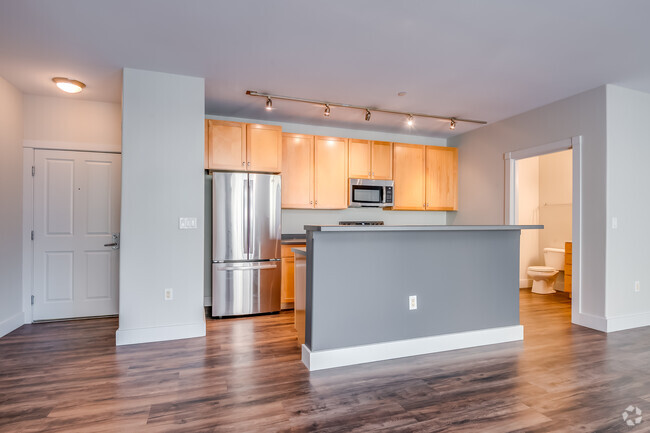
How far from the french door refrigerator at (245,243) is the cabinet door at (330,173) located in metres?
0.75

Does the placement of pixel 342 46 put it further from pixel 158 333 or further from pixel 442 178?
pixel 442 178

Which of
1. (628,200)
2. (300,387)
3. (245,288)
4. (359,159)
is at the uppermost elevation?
(359,159)

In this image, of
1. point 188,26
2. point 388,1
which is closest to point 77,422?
point 188,26

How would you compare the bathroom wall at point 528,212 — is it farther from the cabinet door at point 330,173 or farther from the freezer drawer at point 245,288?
the freezer drawer at point 245,288

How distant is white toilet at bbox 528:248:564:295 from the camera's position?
5359 mm

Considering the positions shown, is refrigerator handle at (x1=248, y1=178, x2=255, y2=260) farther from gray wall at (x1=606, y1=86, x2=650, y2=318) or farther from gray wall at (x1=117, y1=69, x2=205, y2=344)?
gray wall at (x1=606, y1=86, x2=650, y2=318)

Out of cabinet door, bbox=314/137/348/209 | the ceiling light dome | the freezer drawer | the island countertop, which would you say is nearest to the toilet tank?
the island countertop

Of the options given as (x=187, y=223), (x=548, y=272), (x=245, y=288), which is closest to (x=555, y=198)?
(x=548, y=272)

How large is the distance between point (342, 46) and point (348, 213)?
285 cm

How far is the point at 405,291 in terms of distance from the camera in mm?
2848

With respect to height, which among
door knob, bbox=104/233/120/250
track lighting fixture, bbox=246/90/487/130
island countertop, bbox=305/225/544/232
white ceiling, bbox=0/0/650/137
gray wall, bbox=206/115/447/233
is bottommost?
door knob, bbox=104/233/120/250

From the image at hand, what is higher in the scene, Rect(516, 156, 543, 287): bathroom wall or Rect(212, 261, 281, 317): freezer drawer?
Rect(516, 156, 543, 287): bathroom wall

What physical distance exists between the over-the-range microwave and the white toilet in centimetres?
246

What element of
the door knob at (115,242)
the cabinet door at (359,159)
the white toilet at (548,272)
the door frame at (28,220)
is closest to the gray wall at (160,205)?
the door knob at (115,242)
